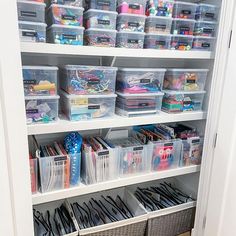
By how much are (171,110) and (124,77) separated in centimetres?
36

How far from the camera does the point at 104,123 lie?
1.25m

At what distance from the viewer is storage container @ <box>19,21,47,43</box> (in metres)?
1.03

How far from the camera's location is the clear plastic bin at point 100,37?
1173mm

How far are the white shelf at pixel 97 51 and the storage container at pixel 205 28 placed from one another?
13 centimetres

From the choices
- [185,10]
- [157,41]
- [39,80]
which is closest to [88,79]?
[39,80]

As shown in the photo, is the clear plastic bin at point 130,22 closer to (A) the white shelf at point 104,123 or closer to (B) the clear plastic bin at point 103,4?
(B) the clear plastic bin at point 103,4

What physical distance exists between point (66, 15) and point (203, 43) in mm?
826

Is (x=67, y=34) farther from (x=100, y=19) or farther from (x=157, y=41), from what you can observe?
(x=157, y=41)

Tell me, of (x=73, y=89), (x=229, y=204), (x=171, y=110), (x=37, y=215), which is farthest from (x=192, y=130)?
(x=37, y=215)

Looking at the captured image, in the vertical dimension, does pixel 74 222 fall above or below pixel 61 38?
below

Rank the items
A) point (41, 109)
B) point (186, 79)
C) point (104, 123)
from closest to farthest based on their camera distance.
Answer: point (41, 109) → point (104, 123) → point (186, 79)

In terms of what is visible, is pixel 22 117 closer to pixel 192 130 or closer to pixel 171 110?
pixel 171 110

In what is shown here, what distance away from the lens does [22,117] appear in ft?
2.52

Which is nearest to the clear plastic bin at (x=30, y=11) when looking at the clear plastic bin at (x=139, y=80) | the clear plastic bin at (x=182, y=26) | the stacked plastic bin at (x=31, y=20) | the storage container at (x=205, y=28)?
the stacked plastic bin at (x=31, y=20)
